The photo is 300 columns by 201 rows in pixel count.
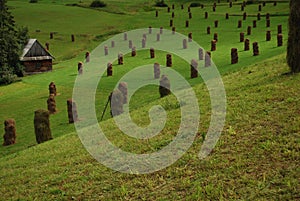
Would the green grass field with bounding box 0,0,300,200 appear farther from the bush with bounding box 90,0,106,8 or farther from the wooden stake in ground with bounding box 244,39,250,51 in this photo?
the bush with bounding box 90,0,106,8

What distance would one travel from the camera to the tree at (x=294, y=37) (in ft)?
41.8

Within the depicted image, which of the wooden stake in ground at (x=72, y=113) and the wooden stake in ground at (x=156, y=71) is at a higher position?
the wooden stake in ground at (x=156, y=71)

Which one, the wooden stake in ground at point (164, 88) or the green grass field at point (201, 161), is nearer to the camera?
the green grass field at point (201, 161)

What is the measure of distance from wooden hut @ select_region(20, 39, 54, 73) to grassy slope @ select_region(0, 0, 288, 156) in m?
1.23

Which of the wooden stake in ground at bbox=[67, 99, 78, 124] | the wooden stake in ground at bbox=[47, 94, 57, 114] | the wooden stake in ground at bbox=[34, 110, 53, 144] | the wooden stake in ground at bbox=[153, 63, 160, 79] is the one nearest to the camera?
the wooden stake in ground at bbox=[34, 110, 53, 144]

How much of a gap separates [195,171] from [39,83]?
Result: 2873 cm

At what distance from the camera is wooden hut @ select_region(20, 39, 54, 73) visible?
1683 inches

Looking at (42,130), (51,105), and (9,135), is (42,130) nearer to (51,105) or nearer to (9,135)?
(9,135)

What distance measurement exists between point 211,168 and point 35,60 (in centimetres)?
3746

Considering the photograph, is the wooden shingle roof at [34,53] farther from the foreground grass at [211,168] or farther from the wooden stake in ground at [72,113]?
the foreground grass at [211,168]

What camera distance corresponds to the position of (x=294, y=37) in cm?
1288

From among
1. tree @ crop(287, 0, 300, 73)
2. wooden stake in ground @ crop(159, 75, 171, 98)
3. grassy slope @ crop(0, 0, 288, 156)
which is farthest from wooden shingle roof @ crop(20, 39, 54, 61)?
tree @ crop(287, 0, 300, 73)

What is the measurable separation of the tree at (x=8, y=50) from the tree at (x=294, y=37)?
30186 mm

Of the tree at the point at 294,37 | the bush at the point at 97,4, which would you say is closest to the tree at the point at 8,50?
the tree at the point at 294,37
